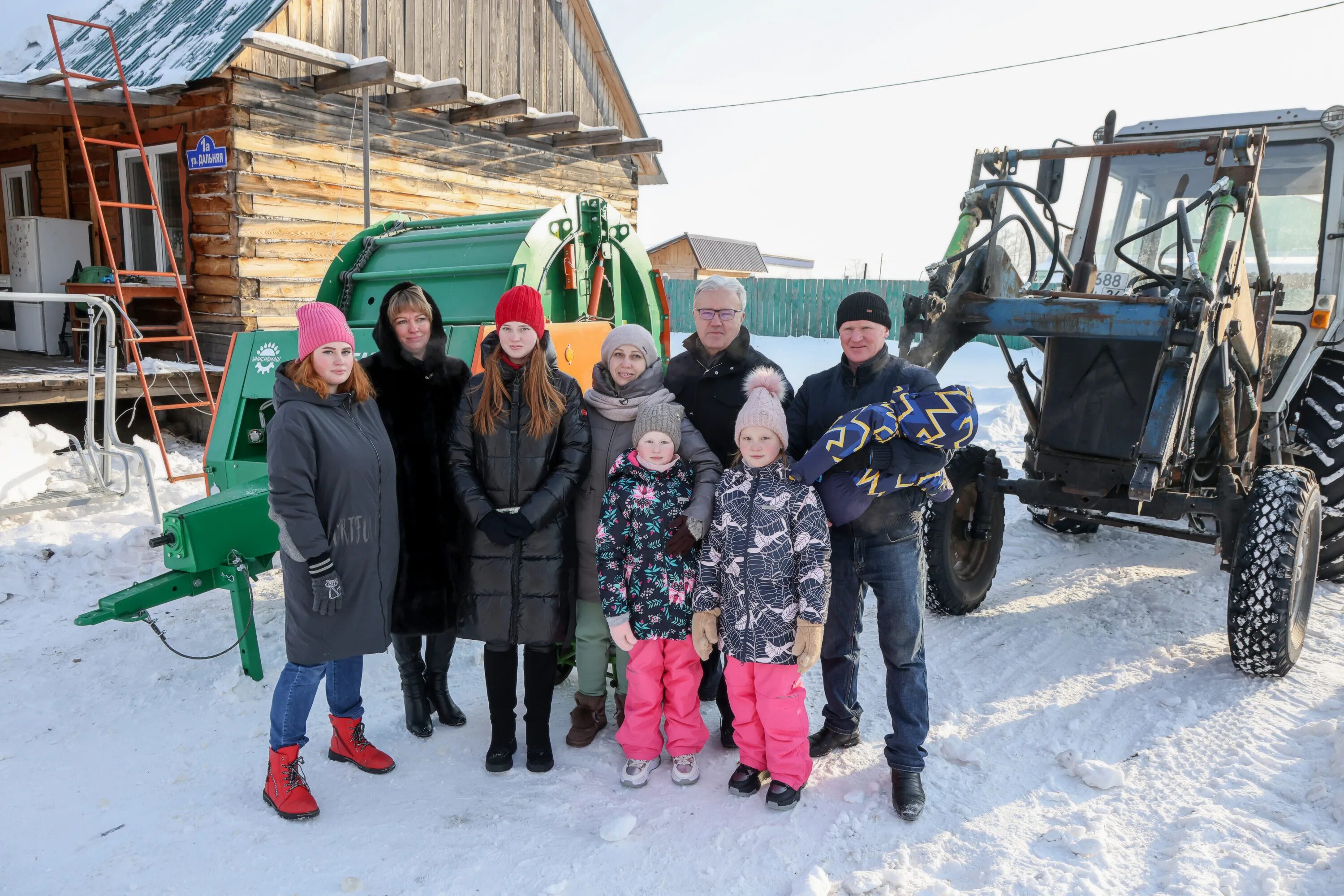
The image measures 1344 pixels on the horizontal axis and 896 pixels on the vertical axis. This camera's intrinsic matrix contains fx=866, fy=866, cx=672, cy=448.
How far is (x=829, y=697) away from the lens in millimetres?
3281

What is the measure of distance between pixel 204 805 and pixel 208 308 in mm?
6959

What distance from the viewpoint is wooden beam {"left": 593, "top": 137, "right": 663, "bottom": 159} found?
1141cm

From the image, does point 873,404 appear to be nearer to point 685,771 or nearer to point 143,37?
point 685,771

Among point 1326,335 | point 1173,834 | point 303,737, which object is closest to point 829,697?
point 1173,834

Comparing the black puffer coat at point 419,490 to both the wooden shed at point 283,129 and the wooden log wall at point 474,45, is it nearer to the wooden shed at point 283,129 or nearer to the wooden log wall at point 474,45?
the wooden shed at point 283,129

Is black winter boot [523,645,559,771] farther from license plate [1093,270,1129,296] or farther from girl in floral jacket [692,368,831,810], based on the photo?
license plate [1093,270,1129,296]

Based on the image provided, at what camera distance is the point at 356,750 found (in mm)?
3094

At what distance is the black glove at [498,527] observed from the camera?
2.92 metres

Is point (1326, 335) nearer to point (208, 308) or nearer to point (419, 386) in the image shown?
point (419, 386)

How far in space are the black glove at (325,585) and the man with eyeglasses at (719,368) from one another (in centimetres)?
132

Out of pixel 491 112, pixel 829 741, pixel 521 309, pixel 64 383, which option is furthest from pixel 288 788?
pixel 491 112

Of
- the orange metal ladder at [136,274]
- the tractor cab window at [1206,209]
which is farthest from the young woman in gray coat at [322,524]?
the tractor cab window at [1206,209]

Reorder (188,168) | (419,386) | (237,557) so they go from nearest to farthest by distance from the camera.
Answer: (419,386) → (237,557) → (188,168)

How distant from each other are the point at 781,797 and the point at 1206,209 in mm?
4057
